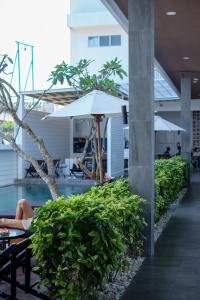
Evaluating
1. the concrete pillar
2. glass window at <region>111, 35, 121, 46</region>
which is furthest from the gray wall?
the concrete pillar

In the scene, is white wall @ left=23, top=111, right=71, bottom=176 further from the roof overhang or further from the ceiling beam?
the ceiling beam

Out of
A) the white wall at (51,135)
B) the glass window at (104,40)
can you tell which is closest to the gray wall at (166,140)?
the white wall at (51,135)

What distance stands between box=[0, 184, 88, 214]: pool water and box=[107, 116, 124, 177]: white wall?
8.86 ft

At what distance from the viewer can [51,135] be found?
22.2 metres

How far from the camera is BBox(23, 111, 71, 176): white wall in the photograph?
65.3 feet

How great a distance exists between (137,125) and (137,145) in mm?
254

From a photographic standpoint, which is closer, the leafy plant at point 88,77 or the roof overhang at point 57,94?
the leafy plant at point 88,77

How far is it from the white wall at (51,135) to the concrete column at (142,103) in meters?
13.5

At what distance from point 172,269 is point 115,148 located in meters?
15.5

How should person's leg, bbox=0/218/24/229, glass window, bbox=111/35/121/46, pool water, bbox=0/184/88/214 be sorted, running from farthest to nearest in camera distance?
glass window, bbox=111/35/121/46
pool water, bbox=0/184/88/214
person's leg, bbox=0/218/24/229

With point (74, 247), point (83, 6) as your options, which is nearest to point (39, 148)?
point (74, 247)

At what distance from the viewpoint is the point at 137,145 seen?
6047mm

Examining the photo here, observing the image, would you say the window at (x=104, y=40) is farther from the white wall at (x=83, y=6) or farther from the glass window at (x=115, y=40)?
the white wall at (x=83, y=6)

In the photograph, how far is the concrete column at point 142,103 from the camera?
6000 millimetres
